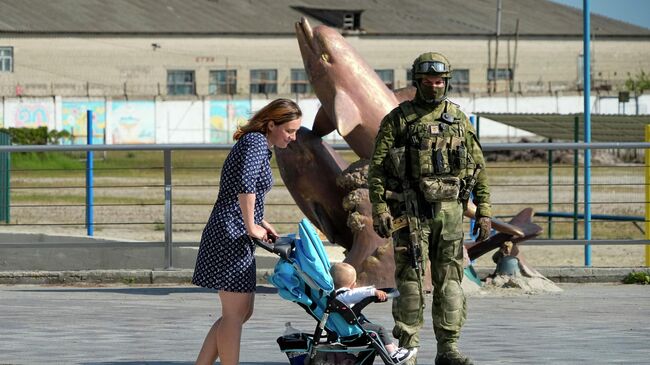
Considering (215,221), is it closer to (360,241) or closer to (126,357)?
(126,357)

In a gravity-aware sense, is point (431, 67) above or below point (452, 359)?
above

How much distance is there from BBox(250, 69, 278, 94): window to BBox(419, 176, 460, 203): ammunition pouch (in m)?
65.3

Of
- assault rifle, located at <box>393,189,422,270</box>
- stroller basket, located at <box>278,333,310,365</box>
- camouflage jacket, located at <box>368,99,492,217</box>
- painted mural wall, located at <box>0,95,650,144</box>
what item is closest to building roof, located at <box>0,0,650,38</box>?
painted mural wall, located at <box>0,95,650,144</box>

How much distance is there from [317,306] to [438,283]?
0.98 metres

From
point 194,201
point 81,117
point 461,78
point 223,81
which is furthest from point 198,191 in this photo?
point 461,78

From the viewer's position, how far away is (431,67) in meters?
8.20

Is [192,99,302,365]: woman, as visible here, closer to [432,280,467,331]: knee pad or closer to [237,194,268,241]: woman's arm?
[237,194,268,241]: woman's arm

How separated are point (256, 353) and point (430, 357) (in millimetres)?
1119

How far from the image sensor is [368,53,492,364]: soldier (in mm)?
8164

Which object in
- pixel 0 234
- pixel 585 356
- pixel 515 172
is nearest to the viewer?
pixel 585 356

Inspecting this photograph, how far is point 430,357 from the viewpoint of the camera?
8898 millimetres

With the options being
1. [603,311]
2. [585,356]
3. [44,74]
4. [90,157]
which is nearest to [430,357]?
[585,356]

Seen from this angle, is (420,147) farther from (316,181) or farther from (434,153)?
(316,181)

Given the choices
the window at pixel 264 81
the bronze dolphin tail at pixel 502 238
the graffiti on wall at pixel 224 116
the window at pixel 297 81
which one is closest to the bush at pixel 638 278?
the bronze dolphin tail at pixel 502 238
